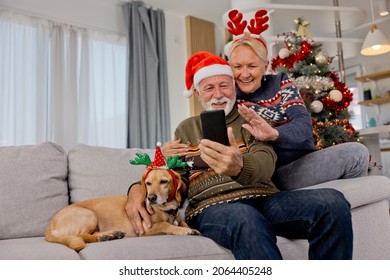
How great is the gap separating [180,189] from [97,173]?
45cm

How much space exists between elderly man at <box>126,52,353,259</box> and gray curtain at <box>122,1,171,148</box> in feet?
7.78

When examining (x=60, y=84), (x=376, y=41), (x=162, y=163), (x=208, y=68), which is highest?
(x=376, y=41)

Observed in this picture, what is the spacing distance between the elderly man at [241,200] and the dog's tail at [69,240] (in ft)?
0.56

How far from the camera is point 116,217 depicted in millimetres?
1241

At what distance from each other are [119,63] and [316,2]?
209 cm

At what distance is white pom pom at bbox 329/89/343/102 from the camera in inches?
101

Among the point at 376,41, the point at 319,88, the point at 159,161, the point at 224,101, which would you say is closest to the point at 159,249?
the point at 159,161

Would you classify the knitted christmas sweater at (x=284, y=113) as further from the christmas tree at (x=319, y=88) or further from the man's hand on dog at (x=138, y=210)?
the christmas tree at (x=319, y=88)

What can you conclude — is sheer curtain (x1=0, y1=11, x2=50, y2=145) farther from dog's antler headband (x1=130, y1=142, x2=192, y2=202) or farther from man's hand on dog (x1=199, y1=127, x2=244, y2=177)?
man's hand on dog (x1=199, y1=127, x2=244, y2=177)

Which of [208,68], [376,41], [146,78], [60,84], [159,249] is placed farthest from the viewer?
[146,78]

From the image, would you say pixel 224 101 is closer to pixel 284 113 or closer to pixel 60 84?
pixel 284 113

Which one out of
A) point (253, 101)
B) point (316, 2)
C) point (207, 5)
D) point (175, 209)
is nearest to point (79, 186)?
point (175, 209)

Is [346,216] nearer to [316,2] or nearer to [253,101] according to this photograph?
[253,101]

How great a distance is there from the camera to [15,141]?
2955mm
